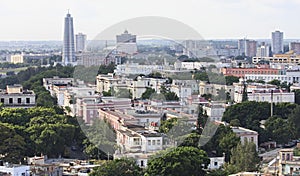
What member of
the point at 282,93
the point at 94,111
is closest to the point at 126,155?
the point at 94,111

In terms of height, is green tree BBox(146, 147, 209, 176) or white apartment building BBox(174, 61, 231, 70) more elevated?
white apartment building BBox(174, 61, 231, 70)

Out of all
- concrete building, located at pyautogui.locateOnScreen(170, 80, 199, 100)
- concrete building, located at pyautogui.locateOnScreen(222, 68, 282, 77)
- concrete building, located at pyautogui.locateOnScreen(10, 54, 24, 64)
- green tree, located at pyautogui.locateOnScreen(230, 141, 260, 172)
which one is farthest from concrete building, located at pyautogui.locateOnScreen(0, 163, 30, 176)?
concrete building, located at pyautogui.locateOnScreen(10, 54, 24, 64)

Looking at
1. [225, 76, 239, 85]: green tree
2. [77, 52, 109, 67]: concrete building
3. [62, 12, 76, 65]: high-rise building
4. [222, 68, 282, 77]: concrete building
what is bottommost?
[225, 76, 239, 85]: green tree

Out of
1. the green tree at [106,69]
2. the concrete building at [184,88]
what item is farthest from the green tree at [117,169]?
the green tree at [106,69]

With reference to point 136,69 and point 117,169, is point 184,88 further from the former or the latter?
point 117,169

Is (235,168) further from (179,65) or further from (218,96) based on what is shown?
(179,65)

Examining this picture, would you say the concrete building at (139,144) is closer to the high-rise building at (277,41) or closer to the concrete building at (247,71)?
the concrete building at (247,71)

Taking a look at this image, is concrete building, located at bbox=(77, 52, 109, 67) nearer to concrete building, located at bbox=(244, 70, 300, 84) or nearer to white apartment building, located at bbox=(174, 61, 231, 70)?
white apartment building, located at bbox=(174, 61, 231, 70)
